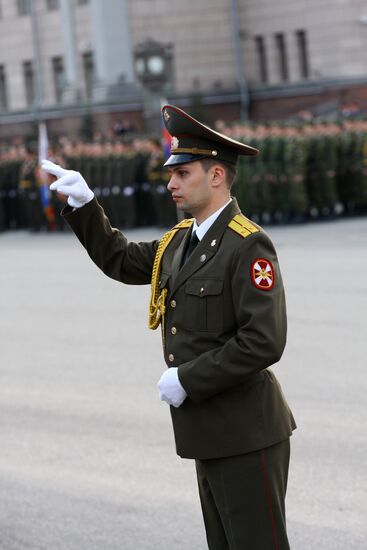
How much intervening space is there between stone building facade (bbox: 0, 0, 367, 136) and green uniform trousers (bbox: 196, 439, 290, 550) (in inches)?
1298

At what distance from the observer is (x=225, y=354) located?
409cm

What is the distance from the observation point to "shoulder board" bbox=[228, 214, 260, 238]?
13.8ft

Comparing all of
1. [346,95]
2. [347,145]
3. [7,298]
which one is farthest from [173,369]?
[346,95]

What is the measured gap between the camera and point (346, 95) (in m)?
38.8

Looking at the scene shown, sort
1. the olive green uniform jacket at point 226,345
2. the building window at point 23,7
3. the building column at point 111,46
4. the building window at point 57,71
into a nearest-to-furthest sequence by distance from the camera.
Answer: the olive green uniform jacket at point 226,345 → the building column at point 111,46 → the building window at point 57,71 → the building window at point 23,7

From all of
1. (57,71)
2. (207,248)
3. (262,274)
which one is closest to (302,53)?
(57,71)

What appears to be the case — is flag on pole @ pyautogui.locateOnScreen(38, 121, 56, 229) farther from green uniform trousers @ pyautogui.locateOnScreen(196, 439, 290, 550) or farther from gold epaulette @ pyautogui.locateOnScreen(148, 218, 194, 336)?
green uniform trousers @ pyautogui.locateOnScreen(196, 439, 290, 550)

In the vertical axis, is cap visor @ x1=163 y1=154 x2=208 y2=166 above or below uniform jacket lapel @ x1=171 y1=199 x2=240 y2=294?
above

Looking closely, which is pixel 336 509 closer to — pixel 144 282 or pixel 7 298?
pixel 144 282

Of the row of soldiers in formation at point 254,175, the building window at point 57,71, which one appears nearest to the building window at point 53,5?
the building window at point 57,71

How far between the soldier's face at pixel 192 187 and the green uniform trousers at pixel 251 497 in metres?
0.77

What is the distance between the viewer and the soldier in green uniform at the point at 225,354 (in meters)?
4.10

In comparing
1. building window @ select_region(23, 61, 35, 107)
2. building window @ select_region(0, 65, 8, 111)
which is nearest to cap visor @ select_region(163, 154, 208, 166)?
building window @ select_region(23, 61, 35, 107)

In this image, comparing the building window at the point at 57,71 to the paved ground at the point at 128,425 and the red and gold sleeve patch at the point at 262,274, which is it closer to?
the paved ground at the point at 128,425
